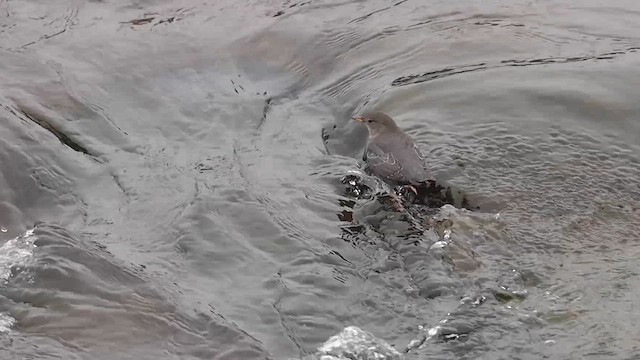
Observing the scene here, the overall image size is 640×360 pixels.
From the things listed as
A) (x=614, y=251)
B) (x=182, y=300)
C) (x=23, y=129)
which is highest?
(x=23, y=129)

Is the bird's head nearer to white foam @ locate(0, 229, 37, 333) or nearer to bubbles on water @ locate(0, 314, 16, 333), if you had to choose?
white foam @ locate(0, 229, 37, 333)

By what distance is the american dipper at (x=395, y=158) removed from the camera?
5.68 meters

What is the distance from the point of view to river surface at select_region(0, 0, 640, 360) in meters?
4.26

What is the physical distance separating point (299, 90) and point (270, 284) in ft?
9.64

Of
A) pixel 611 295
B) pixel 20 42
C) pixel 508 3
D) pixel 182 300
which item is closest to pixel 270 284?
pixel 182 300

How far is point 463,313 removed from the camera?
14.3ft

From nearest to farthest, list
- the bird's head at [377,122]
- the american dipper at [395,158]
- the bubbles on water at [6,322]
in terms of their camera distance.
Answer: the bubbles on water at [6,322] < the american dipper at [395,158] < the bird's head at [377,122]

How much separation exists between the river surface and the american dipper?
0.18m

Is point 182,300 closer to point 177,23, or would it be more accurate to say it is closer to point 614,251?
point 614,251

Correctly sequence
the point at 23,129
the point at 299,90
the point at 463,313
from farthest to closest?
the point at 299,90, the point at 23,129, the point at 463,313

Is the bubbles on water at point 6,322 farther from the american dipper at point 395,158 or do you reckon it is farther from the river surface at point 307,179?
the american dipper at point 395,158

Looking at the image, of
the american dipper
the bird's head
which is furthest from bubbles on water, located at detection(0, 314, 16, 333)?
the bird's head

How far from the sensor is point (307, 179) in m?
5.90

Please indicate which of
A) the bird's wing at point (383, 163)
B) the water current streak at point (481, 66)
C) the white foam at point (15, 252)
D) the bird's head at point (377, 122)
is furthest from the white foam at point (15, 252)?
the water current streak at point (481, 66)
